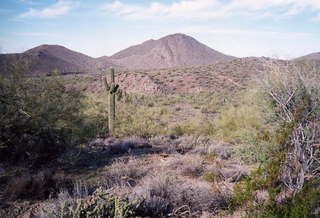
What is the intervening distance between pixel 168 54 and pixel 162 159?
89.5 metres

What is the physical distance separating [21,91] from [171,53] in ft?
298

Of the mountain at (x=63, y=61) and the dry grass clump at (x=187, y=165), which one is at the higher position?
the mountain at (x=63, y=61)

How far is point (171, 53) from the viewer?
9594 cm

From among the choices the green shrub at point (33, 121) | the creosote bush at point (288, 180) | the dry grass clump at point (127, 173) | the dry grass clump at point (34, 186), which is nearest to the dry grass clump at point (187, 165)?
the dry grass clump at point (127, 173)

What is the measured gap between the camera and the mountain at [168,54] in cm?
9026

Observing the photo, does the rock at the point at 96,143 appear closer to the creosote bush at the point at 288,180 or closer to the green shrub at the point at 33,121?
the green shrub at the point at 33,121

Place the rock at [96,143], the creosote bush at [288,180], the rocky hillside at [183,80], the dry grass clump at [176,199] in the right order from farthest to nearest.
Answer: the rocky hillside at [183,80] → the rock at [96,143] → the dry grass clump at [176,199] → the creosote bush at [288,180]

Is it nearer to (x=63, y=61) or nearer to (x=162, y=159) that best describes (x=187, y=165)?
(x=162, y=159)

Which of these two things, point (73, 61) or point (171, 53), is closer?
point (73, 61)

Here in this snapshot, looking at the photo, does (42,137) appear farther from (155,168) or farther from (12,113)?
(155,168)

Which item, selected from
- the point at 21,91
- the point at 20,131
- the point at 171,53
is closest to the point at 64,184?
the point at 20,131

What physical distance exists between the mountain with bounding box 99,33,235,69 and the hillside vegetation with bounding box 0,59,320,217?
258 feet

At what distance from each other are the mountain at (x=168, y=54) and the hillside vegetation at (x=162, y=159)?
7864 centimetres

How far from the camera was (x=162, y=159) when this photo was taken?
26.2 feet
